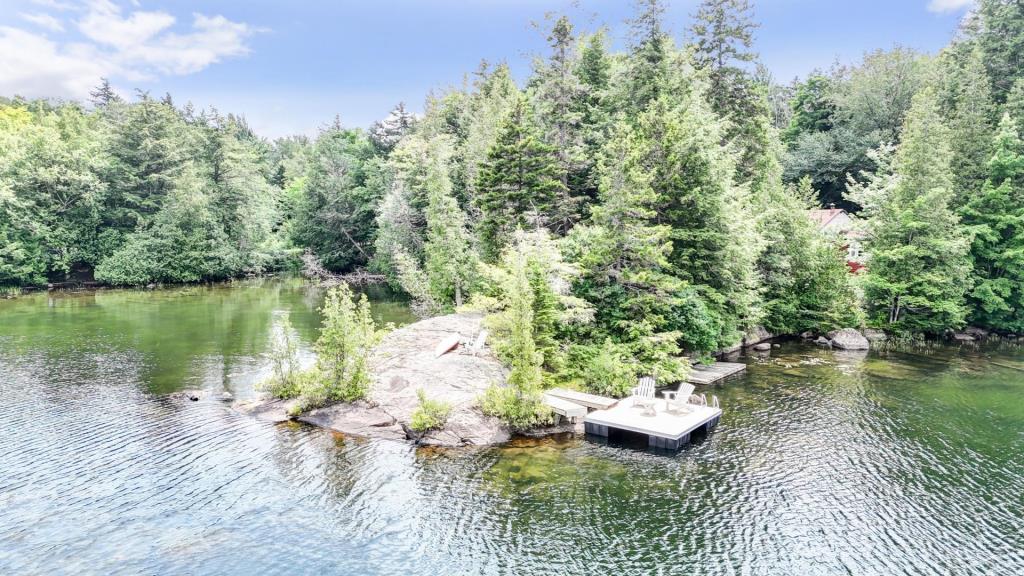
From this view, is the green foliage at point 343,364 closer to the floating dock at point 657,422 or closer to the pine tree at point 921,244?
the floating dock at point 657,422

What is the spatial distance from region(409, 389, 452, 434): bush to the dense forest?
290 cm

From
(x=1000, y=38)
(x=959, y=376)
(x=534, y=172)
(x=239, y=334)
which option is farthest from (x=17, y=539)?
(x=1000, y=38)

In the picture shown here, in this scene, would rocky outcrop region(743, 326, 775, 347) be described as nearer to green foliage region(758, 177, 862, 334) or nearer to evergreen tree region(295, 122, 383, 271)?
green foliage region(758, 177, 862, 334)

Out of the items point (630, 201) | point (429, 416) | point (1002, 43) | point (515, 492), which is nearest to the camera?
point (515, 492)

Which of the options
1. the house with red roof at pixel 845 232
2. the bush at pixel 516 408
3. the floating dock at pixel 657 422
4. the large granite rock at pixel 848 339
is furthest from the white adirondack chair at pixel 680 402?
the house with red roof at pixel 845 232

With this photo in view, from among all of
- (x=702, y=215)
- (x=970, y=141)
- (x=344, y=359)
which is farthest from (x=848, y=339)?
(x=344, y=359)

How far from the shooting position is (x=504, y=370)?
2348 cm

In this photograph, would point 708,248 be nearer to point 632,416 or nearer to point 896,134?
point 632,416

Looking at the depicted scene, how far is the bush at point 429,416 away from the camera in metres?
19.4

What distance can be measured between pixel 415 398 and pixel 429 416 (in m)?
1.98

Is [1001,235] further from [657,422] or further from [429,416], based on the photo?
[429,416]

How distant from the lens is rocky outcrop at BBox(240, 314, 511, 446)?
770 inches

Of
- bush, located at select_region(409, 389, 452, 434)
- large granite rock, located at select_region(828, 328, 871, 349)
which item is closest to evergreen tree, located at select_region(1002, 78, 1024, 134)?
large granite rock, located at select_region(828, 328, 871, 349)

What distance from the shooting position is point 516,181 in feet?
107
